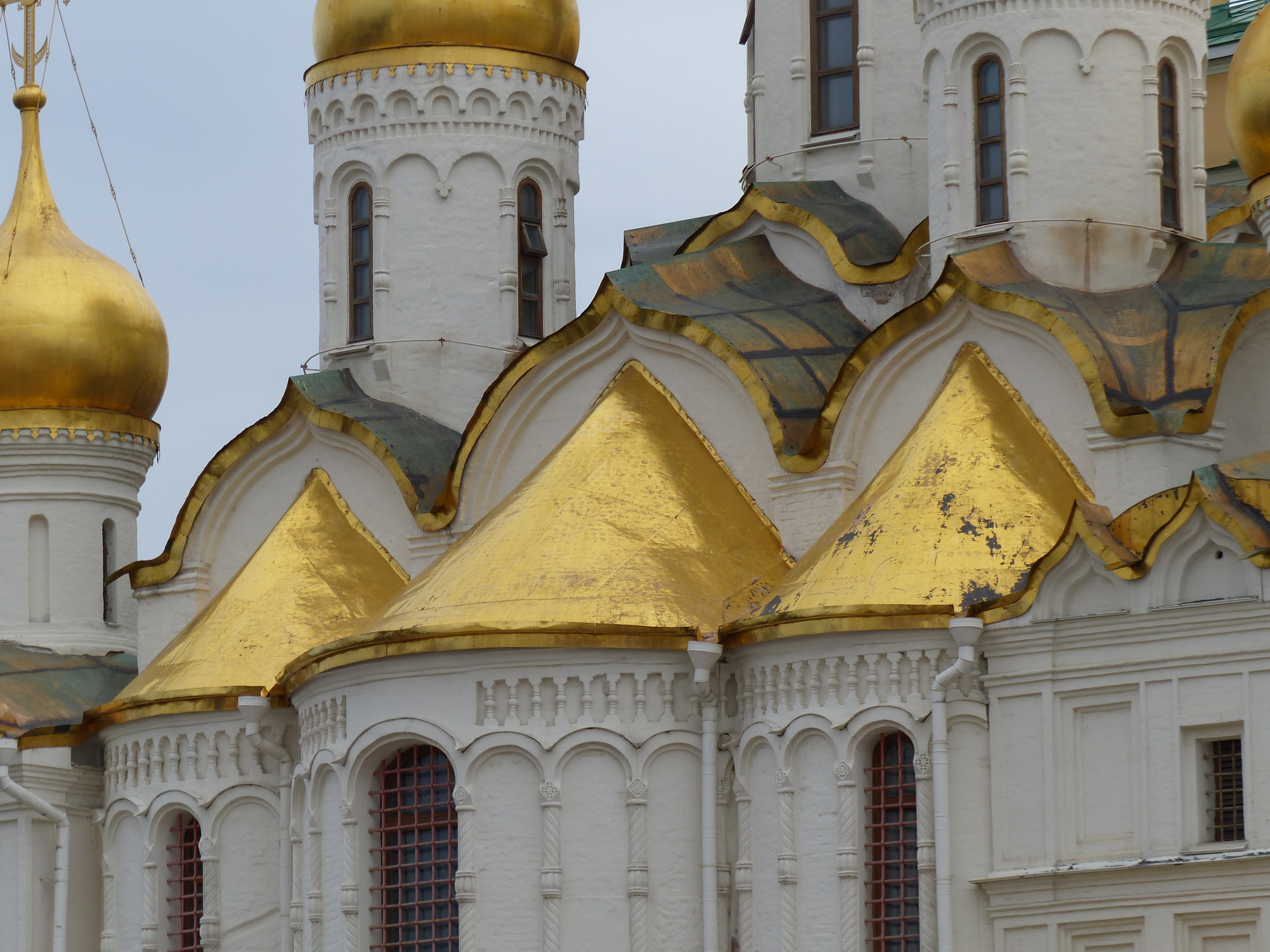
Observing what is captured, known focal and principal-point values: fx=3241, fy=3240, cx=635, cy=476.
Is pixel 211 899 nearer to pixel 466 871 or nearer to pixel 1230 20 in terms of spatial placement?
pixel 466 871

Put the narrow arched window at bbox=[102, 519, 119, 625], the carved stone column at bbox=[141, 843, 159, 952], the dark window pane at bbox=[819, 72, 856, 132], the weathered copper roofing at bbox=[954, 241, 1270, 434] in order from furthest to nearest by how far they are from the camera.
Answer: the narrow arched window at bbox=[102, 519, 119, 625]
the dark window pane at bbox=[819, 72, 856, 132]
the carved stone column at bbox=[141, 843, 159, 952]
the weathered copper roofing at bbox=[954, 241, 1270, 434]

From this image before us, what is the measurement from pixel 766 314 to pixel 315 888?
443 cm

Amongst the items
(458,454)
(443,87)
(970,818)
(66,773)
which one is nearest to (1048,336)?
(970,818)

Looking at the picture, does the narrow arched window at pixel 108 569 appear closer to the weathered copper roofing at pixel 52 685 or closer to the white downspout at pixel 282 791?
the weathered copper roofing at pixel 52 685

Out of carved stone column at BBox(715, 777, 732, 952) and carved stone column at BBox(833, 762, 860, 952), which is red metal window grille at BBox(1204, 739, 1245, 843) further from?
carved stone column at BBox(715, 777, 732, 952)

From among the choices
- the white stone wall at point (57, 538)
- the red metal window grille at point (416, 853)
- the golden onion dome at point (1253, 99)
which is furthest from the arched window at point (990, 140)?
the white stone wall at point (57, 538)

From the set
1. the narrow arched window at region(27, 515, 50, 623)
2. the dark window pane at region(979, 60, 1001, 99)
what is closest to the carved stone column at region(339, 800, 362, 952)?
the narrow arched window at region(27, 515, 50, 623)

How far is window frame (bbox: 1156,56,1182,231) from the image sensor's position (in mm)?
19422

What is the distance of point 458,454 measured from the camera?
67.1 ft

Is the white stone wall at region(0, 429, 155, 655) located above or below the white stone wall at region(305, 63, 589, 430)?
below

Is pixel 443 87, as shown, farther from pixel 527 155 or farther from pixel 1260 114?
pixel 1260 114

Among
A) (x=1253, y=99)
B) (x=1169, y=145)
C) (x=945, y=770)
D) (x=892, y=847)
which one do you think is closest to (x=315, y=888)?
(x=892, y=847)

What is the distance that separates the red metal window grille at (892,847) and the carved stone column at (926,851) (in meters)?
0.11

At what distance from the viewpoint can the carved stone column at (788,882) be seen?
57.3 feet
